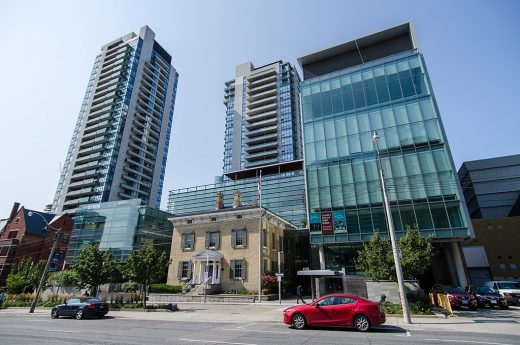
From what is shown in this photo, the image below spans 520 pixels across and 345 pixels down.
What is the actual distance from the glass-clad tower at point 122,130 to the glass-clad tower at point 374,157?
190 feet

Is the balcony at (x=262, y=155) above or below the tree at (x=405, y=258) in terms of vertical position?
above

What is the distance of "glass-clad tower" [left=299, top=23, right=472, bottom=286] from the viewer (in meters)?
31.0

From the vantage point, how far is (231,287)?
32281 millimetres

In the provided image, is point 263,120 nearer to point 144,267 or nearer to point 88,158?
point 88,158

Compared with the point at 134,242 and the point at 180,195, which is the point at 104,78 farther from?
the point at 134,242

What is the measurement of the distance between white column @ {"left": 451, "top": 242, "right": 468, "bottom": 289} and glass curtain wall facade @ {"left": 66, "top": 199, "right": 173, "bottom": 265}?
147 ft

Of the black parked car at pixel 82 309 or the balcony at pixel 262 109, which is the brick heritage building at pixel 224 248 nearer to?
the black parked car at pixel 82 309

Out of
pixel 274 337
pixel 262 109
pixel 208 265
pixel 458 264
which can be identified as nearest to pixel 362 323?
pixel 274 337

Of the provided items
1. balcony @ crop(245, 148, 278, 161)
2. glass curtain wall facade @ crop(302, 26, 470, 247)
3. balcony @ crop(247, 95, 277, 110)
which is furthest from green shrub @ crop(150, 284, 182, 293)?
balcony @ crop(247, 95, 277, 110)

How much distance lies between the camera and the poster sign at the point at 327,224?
34028 millimetres

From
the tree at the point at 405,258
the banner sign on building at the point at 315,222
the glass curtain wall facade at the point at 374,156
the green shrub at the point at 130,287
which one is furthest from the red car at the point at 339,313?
the green shrub at the point at 130,287

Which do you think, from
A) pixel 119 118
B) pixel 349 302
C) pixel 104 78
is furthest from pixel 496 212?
pixel 104 78

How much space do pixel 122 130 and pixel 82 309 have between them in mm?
81828

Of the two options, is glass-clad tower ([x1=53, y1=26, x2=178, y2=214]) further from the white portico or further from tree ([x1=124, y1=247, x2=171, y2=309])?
tree ([x1=124, y1=247, x2=171, y2=309])
